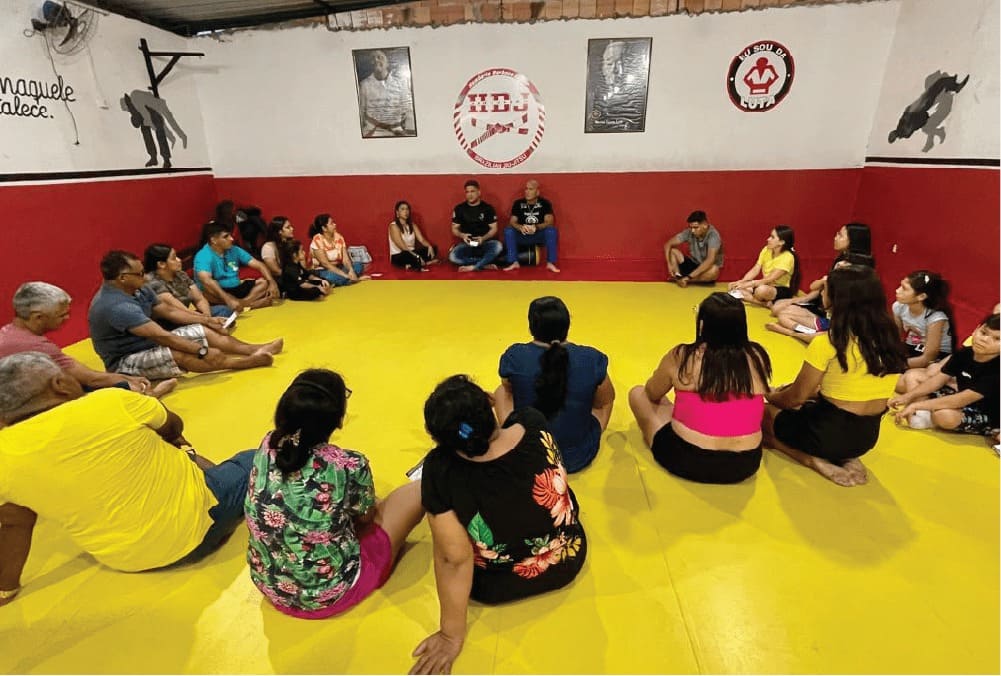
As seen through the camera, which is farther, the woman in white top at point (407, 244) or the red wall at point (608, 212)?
the woman in white top at point (407, 244)

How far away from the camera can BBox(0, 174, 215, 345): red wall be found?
463 cm

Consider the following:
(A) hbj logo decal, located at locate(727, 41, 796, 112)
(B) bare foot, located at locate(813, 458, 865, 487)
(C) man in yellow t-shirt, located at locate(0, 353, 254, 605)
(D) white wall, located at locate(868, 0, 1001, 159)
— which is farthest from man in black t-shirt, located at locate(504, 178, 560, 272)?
(C) man in yellow t-shirt, located at locate(0, 353, 254, 605)

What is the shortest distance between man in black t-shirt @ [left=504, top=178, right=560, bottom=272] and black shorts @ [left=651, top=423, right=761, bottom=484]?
4390 millimetres

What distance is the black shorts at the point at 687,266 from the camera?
245 inches

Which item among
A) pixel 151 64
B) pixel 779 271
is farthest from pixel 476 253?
pixel 151 64

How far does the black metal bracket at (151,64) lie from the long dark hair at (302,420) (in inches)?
258

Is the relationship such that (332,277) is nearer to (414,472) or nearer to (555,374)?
(414,472)

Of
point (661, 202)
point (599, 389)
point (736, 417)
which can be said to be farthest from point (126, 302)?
point (661, 202)

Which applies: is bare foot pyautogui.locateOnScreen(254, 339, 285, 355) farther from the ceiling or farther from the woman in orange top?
the ceiling

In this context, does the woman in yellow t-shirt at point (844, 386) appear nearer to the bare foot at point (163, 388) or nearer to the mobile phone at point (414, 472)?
the mobile phone at point (414, 472)

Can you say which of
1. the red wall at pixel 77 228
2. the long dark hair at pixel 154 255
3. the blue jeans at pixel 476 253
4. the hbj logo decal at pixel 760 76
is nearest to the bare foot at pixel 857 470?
the long dark hair at pixel 154 255

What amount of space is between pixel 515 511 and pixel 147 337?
3.20 meters

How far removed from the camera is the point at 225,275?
209 inches

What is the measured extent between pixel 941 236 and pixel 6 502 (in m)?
6.60
